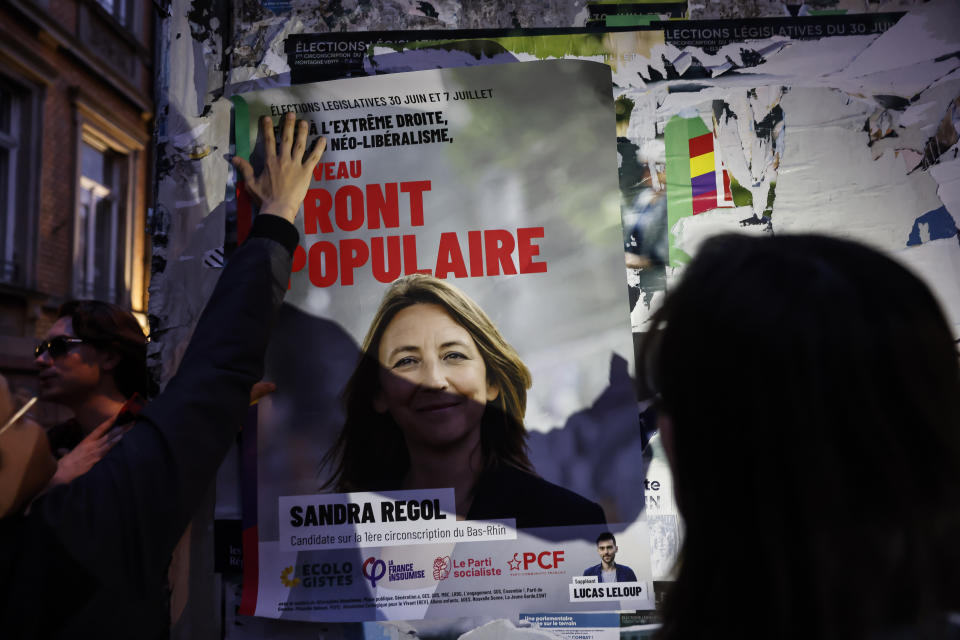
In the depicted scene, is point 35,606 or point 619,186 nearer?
point 35,606

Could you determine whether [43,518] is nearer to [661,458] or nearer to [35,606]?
[35,606]

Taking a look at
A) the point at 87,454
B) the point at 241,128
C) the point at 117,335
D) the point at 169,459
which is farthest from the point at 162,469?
the point at 117,335

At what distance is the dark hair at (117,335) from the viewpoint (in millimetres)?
2160

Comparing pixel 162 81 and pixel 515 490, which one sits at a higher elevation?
pixel 162 81

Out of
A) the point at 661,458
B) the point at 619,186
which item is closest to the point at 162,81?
the point at 619,186

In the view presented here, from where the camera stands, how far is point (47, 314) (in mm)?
7832

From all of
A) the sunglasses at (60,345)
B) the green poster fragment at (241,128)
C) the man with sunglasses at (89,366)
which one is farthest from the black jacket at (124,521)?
the sunglasses at (60,345)

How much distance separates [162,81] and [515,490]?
4.09 feet

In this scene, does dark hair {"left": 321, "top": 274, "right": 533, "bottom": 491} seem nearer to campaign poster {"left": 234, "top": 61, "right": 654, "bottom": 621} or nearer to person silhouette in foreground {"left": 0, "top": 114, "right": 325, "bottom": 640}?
campaign poster {"left": 234, "top": 61, "right": 654, "bottom": 621}

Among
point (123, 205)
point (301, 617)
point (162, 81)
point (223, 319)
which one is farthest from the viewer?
point (123, 205)

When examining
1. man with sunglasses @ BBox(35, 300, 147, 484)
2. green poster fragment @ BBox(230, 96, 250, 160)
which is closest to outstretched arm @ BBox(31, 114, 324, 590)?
green poster fragment @ BBox(230, 96, 250, 160)

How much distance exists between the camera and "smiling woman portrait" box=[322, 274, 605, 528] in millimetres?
1459

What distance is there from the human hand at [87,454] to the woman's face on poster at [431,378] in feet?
1.97

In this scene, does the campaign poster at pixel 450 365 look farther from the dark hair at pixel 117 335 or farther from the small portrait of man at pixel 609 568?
the dark hair at pixel 117 335
